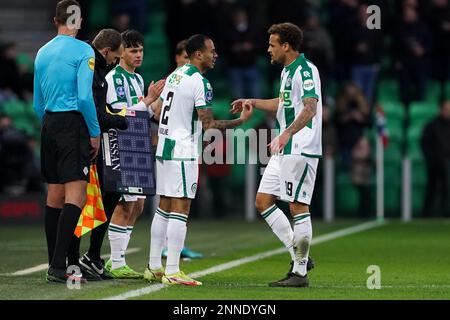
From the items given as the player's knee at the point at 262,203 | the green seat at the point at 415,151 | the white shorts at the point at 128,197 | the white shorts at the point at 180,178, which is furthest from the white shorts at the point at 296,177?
the green seat at the point at 415,151

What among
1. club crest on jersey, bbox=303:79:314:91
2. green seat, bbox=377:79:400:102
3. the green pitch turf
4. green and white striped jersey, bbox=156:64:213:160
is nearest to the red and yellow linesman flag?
the green pitch turf

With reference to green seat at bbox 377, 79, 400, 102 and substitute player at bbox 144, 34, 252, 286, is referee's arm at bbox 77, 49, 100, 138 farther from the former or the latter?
green seat at bbox 377, 79, 400, 102

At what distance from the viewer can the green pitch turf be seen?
9734 millimetres

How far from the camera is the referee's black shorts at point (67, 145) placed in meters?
10.4

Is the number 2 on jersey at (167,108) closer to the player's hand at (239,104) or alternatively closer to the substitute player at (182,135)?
the substitute player at (182,135)

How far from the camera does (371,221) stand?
71.0 feet

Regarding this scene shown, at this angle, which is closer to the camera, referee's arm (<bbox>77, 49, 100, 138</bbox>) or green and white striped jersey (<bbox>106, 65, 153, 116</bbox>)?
referee's arm (<bbox>77, 49, 100, 138</bbox>)

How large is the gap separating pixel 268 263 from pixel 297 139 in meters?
2.92

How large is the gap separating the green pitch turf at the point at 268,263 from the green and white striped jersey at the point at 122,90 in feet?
5.48

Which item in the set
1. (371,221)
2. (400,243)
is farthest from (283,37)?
(371,221)

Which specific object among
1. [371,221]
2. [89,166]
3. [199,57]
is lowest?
[371,221]
